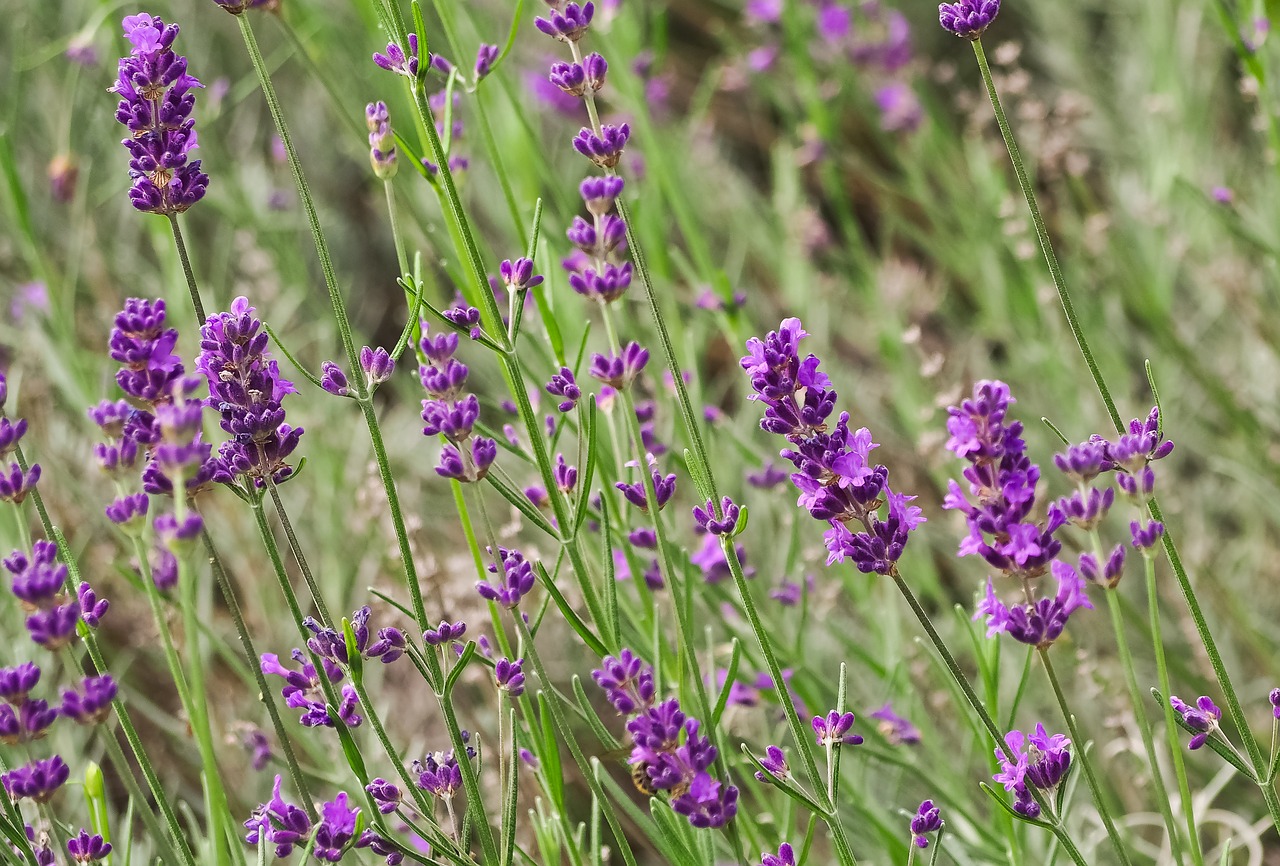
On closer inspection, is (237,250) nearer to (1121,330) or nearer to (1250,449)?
(1121,330)

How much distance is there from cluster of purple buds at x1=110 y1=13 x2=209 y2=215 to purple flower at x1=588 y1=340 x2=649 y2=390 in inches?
14.5

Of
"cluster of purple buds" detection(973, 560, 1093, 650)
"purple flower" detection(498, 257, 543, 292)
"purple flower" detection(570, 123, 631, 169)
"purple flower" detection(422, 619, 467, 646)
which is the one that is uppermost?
"purple flower" detection(570, 123, 631, 169)

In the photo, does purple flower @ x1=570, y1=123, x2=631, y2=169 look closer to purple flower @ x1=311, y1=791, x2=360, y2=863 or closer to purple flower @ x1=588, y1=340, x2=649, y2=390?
purple flower @ x1=588, y1=340, x2=649, y2=390

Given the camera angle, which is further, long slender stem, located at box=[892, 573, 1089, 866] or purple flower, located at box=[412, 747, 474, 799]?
purple flower, located at box=[412, 747, 474, 799]

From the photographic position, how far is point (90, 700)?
818mm

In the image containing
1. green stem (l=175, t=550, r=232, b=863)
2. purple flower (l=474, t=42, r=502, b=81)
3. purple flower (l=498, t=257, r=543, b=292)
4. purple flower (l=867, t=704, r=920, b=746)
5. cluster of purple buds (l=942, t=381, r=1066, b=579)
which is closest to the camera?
green stem (l=175, t=550, r=232, b=863)

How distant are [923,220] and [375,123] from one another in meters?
2.33

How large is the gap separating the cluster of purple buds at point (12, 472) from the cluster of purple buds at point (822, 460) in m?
0.58

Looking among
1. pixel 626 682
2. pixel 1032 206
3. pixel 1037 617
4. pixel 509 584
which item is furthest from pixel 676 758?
pixel 1032 206

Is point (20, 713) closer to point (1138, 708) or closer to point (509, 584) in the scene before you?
point (509, 584)

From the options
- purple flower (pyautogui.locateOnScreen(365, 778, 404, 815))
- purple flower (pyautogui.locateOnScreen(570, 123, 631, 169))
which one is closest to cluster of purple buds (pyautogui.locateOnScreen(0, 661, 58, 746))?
purple flower (pyautogui.locateOnScreen(365, 778, 404, 815))

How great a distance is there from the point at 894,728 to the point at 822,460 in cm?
64

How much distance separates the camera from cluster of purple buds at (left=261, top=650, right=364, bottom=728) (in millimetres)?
987

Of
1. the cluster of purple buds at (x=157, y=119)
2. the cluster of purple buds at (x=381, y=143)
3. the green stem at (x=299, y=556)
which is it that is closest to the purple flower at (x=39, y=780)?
the green stem at (x=299, y=556)
